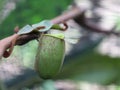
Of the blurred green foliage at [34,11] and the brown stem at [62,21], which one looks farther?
the blurred green foliage at [34,11]

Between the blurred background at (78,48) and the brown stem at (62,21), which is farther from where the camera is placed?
the blurred background at (78,48)

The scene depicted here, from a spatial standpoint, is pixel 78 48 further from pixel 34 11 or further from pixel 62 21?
pixel 62 21

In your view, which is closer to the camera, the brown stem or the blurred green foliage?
the brown stem

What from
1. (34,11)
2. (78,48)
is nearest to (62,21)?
(34,11)

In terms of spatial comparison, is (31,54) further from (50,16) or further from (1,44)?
(50,16)

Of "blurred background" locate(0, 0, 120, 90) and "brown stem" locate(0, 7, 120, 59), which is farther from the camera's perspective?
"blurred background" locate(0, 0, 120, 90)
